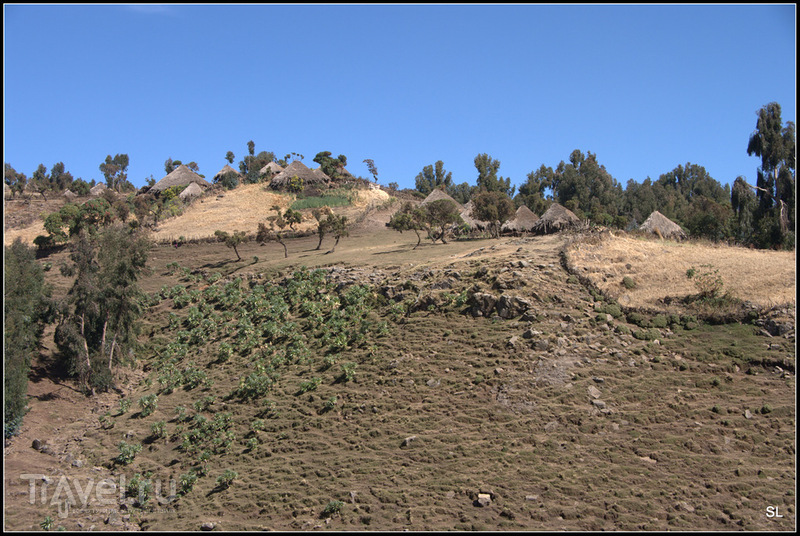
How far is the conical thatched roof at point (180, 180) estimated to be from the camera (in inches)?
2532

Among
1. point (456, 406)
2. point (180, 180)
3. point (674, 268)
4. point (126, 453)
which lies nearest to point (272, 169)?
point (180, 180)

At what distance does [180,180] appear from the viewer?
65.2 meters

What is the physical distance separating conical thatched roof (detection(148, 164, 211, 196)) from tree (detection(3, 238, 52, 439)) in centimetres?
3838

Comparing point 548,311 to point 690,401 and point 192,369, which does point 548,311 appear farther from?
point 192,369

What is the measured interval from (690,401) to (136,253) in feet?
72.6

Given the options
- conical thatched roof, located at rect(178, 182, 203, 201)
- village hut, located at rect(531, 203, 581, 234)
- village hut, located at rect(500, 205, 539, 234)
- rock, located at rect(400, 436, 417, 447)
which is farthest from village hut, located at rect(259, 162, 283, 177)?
rock, located at rect(400, 436, 417, 447)

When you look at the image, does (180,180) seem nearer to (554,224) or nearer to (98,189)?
(98,189)

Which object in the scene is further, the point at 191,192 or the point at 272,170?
the point at 272,170

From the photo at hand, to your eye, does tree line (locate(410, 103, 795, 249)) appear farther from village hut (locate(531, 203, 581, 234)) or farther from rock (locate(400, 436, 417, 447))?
rock (locate(400, 436, 417, 447))

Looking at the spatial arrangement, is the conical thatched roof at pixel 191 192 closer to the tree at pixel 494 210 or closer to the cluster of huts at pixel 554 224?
the cluster of huts at pixel 554 224

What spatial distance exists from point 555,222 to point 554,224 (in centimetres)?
15

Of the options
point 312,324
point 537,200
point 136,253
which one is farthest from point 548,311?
point 537,200

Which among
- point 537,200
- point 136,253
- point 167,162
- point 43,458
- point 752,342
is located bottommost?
point 43,458

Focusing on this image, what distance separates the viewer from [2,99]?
17844mm
